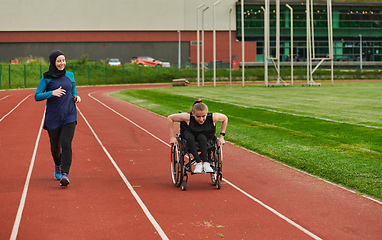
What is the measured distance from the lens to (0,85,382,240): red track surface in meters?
5.59

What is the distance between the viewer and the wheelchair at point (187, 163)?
23.7ft

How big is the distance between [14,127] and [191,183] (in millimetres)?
9899

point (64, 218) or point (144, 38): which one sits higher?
point (144, 38)

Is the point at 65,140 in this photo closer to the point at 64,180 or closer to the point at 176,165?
the point at 64,180

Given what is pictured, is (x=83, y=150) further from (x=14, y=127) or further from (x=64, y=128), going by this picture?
(x=14, y=127)

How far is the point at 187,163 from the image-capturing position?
7316 mm

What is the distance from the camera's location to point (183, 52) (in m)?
72.4

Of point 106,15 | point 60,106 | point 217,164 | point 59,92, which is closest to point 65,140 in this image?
point 60,106

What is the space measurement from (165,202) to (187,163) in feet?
2.50

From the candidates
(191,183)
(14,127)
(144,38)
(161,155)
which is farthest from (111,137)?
(144,38)

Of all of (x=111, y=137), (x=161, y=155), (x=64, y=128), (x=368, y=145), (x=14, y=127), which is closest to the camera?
(x=64, y=128)

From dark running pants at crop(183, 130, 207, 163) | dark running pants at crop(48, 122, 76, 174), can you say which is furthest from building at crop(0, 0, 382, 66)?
dark running pants at crop(183, 130, 207, 163)

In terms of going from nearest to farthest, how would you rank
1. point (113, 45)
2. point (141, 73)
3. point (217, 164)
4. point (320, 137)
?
1. point (217, 164)
2. point (320, 137)
3. point (141, 73)
4. point (113, 45)

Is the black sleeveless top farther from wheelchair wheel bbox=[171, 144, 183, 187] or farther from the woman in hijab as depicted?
the woman in hijab
